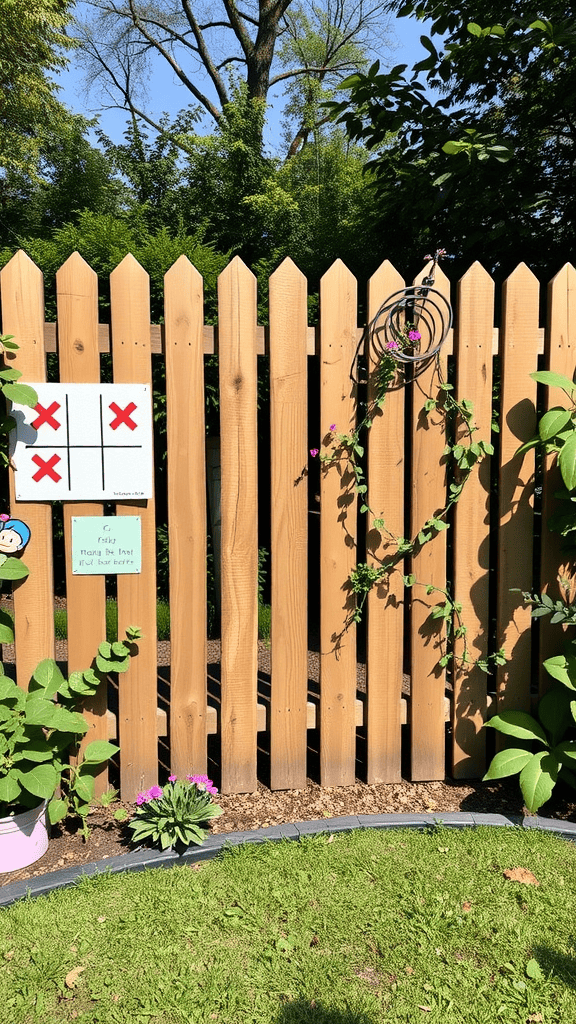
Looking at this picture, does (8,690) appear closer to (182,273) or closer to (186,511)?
(186,511)

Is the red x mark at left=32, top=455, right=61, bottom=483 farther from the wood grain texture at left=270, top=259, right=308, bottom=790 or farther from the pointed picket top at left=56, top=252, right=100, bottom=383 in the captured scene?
the wood grain texture at left=270, top=259, right=308, bottom=790

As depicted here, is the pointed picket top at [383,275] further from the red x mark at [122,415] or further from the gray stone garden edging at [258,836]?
the gray stone garden edging at [258,836]

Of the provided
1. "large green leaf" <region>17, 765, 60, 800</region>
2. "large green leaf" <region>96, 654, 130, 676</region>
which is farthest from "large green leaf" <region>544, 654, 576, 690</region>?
→ "large green leaf" <region>17, 765, 60, 800</region>

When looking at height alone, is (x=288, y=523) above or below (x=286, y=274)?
below

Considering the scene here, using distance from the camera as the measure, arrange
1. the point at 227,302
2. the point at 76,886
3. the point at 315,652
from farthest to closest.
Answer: the point at 315,652 → the point at 227,302 → the point at 76,886

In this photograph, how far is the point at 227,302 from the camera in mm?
2568

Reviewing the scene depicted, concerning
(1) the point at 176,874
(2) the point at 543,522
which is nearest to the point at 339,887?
(1) the point at 176,874

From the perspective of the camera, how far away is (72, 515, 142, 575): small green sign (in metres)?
2.56

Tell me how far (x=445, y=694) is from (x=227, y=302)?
199cm

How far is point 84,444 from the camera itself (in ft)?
8.38

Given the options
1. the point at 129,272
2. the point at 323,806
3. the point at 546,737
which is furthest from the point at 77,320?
the point at 546,737

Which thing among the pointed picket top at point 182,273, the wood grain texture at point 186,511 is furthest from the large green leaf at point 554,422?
the pointed picket top at point 182,273

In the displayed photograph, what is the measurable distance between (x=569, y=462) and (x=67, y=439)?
1919 millimetres

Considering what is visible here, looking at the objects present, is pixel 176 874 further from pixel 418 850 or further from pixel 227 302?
pixel 227 302
